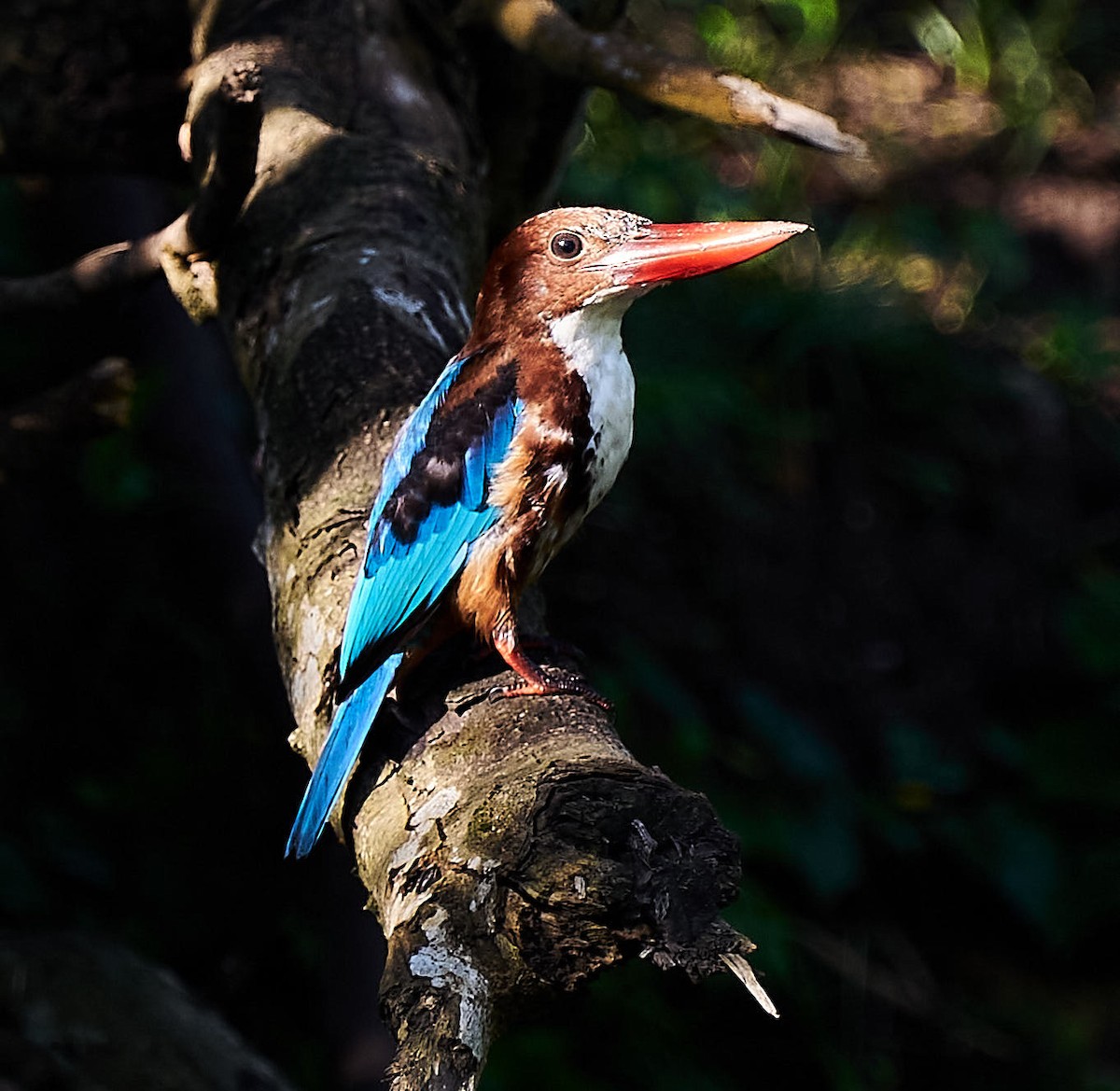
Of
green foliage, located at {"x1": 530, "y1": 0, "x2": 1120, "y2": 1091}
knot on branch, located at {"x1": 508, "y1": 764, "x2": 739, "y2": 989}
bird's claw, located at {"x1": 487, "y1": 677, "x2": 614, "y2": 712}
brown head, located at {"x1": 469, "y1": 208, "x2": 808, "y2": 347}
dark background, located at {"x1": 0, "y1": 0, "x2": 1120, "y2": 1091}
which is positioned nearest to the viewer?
knot on branch, located at {"x1": 508, "y1": 764, "x2": 739, "y2": 989}

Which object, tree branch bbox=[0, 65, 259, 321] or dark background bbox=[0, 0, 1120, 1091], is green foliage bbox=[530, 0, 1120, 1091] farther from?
tree branch bbox=[0, 65, 259, 321]

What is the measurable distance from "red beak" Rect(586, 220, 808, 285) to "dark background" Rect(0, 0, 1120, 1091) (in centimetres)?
108

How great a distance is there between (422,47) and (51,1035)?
1786 millimetres

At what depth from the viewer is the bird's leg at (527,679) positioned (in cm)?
156

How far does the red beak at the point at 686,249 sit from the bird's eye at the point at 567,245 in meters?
0.03

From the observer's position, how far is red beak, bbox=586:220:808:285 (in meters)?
1.85

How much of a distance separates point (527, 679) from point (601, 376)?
19.2 inches

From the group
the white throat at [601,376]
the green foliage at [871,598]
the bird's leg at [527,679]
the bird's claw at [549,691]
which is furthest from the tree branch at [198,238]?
the green foliage at [871,598]

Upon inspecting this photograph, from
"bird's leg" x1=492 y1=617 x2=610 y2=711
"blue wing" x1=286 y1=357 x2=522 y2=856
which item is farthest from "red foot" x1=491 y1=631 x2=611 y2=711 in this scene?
"blue wing" x1=286 y1=357 x2=522 y2=856

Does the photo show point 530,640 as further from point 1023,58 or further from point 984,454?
point 1023,58

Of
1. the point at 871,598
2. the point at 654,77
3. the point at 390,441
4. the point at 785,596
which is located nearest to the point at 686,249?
the point at 654,77

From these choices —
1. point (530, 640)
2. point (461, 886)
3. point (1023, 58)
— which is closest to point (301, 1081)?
point (530, 640)

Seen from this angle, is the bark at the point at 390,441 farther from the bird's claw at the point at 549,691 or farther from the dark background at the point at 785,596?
the dark background at the point at 785,596

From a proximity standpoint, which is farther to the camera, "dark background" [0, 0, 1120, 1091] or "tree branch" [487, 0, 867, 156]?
"dark background" [0, 0, 1120, 1091]
